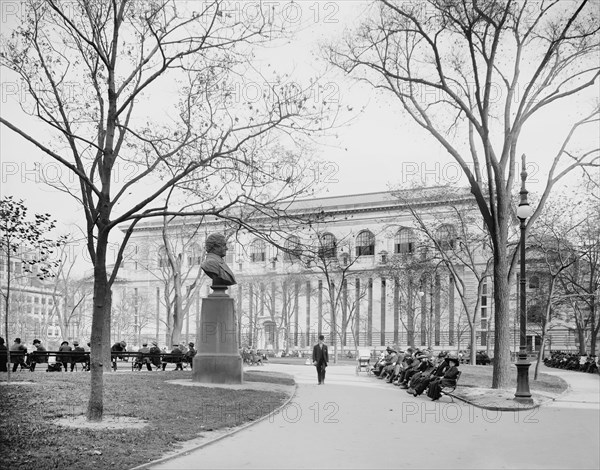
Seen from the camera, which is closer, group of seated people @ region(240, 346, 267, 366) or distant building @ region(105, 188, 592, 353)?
group of seated people @ region(240, 346, 267, 366)

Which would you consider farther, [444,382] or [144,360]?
[144,360]

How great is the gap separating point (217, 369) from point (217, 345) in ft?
2.15

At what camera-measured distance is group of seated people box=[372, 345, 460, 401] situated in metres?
18.1

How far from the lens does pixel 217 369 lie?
66.4ft

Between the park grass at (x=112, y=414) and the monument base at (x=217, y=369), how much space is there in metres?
1.21

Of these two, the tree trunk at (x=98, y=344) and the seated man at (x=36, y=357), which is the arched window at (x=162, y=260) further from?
the tree trunk at (x=98, y=344)

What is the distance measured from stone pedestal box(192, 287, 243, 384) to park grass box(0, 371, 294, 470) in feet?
4.49

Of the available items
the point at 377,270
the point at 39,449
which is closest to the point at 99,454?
the point at 39,449

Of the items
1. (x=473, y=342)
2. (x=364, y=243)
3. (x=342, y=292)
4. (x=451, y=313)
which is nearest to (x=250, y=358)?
(x=473, y=342)

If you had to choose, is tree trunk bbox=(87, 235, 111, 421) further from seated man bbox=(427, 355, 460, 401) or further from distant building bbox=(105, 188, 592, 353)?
distant building bbox=(105, 188, 592, 353)

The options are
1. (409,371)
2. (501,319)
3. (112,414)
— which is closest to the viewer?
(112,414)

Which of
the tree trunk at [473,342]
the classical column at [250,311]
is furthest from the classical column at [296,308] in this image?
the tree trunk at [473,342]

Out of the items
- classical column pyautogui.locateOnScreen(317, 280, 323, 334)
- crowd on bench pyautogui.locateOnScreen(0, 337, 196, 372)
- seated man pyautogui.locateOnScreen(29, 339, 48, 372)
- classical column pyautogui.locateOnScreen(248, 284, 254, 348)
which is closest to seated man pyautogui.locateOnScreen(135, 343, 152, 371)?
crowd on bench pyautogui.locateOnScreen(0, 337, 196, 372)

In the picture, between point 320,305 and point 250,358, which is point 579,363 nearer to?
point 250,358
